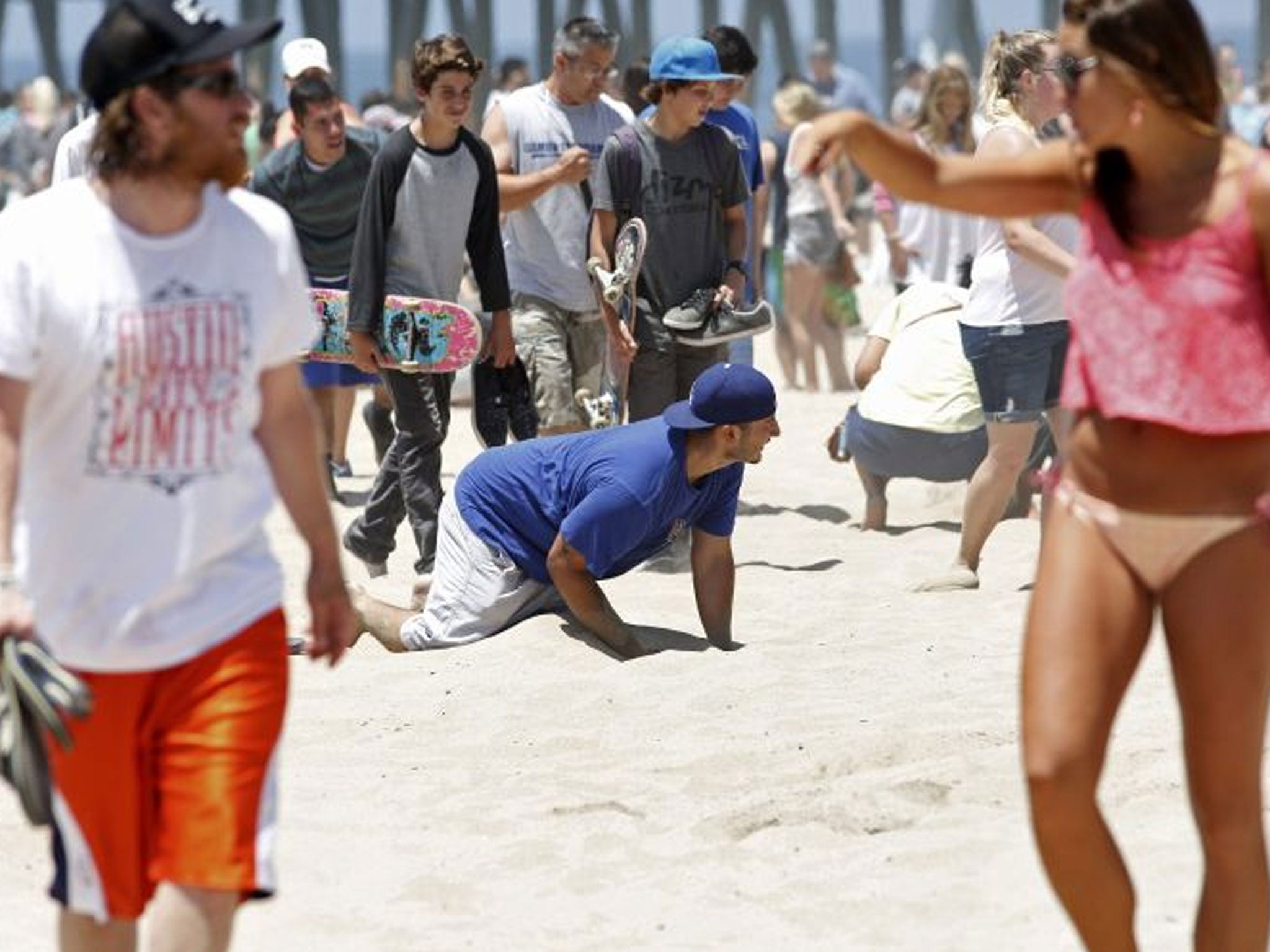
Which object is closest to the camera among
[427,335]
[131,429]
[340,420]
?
[131,429]

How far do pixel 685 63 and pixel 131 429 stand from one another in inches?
196

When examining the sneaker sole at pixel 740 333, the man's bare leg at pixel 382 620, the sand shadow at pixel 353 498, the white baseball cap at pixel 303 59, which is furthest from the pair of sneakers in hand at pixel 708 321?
the sand shadow at pixel 353 498

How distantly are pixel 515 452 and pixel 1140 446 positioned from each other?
3553mm

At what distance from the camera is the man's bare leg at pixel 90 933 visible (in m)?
3.57

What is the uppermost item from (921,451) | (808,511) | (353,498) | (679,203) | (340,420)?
(679,203)

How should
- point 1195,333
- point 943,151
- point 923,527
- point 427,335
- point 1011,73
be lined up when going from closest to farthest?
point 1195,333
point 1011,73
point 427,335
point 923,527
point 943,151

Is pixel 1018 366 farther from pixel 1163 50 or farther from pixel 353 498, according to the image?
pixel 1163 50

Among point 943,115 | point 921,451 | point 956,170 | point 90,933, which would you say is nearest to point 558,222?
point 921,451

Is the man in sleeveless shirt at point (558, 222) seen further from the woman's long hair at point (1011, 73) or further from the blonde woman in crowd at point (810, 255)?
the blonde woman in crowd at point (810, 255)

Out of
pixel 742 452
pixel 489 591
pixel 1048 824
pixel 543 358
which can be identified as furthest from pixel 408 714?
pixel 1048 824

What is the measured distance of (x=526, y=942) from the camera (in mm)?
4738

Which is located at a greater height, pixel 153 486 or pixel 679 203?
pixel 153 486

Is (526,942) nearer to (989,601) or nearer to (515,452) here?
(515,452)

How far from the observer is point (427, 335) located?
26.7ft
